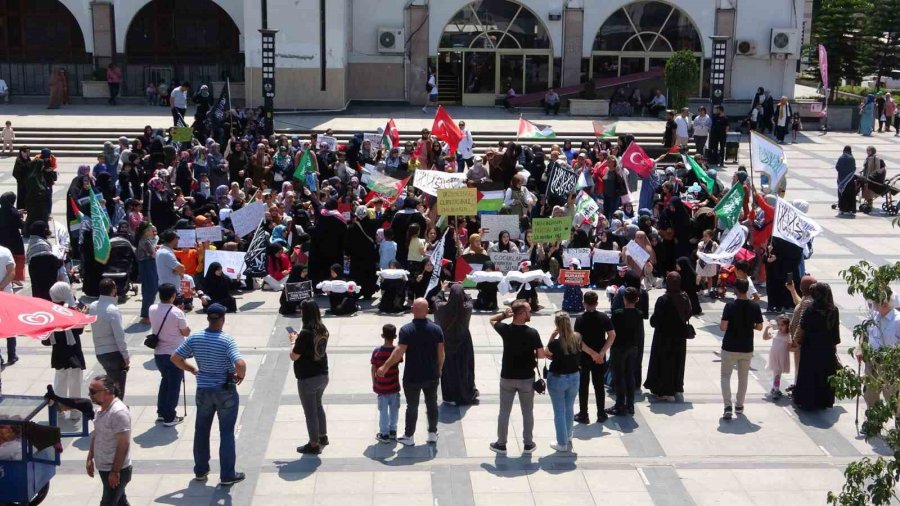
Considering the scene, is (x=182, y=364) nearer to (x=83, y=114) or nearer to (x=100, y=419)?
(x=100, y=419)

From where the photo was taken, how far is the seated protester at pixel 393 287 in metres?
16.6

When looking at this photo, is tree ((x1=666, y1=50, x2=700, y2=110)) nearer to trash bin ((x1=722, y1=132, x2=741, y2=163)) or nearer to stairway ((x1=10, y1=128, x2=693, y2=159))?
stairway ((x1=10, y1=128, x2=693, y2=159))

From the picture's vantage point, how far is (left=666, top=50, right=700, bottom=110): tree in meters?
34.1

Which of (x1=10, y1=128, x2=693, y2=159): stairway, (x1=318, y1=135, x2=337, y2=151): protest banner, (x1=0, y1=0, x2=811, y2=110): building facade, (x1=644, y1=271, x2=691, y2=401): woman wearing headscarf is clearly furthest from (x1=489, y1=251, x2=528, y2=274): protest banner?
(x1=0, y1=0, x2=811, y2=110): building facade

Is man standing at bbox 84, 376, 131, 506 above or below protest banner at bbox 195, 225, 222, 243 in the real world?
below

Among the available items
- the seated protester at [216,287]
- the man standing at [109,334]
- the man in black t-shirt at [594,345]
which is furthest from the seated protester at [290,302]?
the man in black t-shirt at [594,345]

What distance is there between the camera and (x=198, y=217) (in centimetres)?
1777

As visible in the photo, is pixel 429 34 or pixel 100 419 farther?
pixel 429 34

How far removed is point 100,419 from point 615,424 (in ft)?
18.0

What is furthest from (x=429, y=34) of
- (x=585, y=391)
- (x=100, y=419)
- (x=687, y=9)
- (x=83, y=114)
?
(x=100, y=419)

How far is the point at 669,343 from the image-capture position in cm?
1315

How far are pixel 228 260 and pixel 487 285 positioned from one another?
371cm

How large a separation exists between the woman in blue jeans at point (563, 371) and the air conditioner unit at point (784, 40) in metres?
29.1

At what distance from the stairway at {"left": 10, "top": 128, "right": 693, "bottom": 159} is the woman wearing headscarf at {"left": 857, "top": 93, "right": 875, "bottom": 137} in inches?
326
